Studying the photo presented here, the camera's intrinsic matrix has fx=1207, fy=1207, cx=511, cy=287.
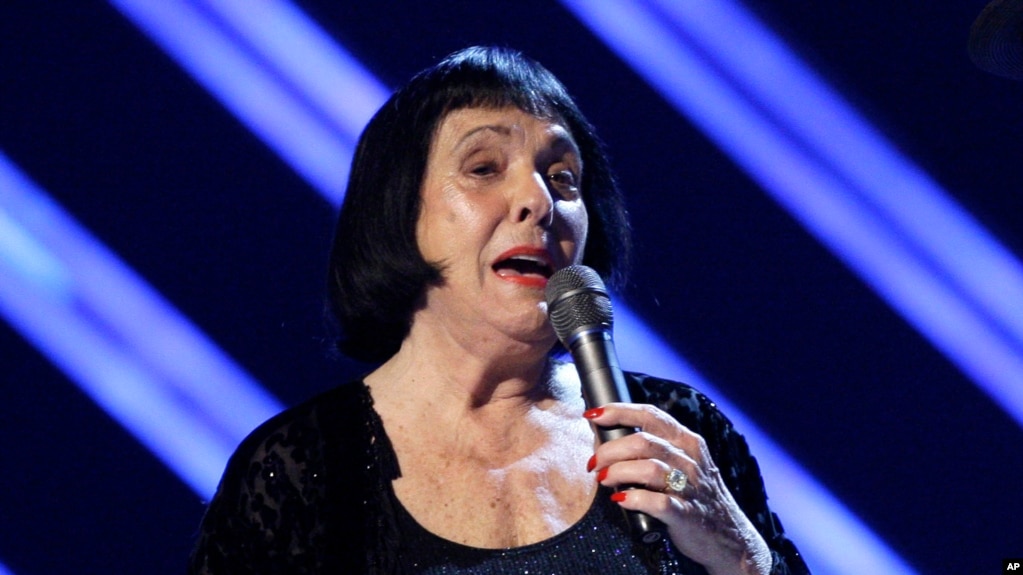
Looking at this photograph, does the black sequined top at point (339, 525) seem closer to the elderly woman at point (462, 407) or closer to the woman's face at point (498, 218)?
the elderly woman at point (462, 407)

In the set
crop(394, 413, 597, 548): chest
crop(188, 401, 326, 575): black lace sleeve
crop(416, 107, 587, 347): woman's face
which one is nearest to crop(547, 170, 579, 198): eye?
crop(416, 107, 587, 347): woman's face

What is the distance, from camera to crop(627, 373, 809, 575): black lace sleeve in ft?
5.94

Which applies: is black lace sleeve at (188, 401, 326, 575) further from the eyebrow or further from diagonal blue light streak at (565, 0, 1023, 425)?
diagonal blue light streak at (565, 0, 1023, 425)

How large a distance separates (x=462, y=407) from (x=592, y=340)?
400mm

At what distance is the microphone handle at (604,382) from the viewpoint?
1.33 meters

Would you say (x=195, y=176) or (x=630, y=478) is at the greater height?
(x=195, y=176)

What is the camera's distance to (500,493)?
67.1 inches

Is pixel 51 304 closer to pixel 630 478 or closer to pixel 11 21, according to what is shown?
pixel 11 21

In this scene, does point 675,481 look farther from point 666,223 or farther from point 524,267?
point 666,223

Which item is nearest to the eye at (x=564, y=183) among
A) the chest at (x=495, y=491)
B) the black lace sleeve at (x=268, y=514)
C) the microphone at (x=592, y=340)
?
the microphone at (x=592, y=340)

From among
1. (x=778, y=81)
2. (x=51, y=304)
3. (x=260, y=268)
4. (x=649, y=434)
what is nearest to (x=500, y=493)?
(x=649, y=434)

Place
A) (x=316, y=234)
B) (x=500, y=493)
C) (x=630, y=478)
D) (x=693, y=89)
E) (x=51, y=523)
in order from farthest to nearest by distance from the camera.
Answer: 1. (x=693, y=89)
2. (x=316, y=234)
3. (x=51, y=523)
4. (x=500, y=493)
5. (x=630, y=478)

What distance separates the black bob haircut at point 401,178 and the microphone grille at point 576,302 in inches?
11.1

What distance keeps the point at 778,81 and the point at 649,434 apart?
1.47m
